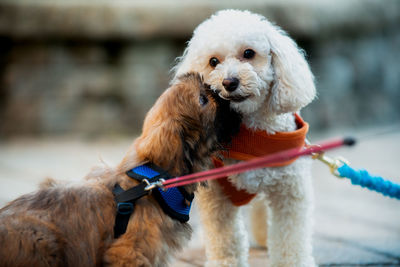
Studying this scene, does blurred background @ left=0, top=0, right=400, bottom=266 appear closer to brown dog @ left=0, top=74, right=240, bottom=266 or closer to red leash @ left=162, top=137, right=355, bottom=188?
brown dog @ left=0, top=74, right=240, bottom=266

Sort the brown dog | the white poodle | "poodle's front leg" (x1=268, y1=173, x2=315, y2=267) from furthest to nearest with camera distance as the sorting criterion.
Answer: "poodle's front leg" (x1=268, y1=173, x2=315, y2=267) < the white poodle < the brown dog

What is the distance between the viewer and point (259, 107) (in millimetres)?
2697

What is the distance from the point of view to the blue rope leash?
2182 millimetres

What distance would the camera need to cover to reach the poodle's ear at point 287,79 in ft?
8.61

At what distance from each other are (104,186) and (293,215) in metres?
1.19

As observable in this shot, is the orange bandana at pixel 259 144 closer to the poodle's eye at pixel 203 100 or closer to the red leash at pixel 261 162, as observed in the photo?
the poodle's eye at pixel 203 100

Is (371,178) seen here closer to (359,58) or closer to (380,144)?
(380,144)

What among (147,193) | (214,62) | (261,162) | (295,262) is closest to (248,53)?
(214,62)

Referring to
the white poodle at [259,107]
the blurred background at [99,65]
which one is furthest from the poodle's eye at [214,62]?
the blurred background at [99,65]

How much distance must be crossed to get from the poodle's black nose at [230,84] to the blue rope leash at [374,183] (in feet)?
2.48

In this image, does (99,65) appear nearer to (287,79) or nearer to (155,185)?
(287,79)

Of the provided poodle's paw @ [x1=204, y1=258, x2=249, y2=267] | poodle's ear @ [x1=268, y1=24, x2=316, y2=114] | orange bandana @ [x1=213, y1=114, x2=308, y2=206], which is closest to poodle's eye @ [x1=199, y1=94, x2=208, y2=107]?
orange bandana @ [x1=213, y1=114, x2=308, y2=206]

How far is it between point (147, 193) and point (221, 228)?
83cm

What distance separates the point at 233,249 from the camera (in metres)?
2.90
